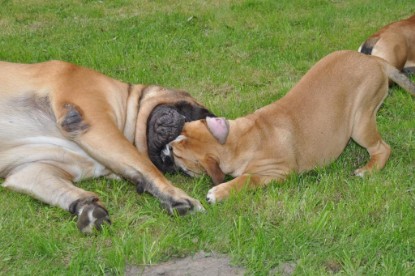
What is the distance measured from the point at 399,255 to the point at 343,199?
851 mm

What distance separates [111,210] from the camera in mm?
4383

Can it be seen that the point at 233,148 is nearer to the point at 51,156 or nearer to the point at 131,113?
the point at 131,113

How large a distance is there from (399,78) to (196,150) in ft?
7.30

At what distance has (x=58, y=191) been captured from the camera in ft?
14.8

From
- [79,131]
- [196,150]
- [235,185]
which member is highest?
[79,131]

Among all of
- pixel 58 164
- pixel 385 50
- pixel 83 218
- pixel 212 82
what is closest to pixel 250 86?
pixel 212 82

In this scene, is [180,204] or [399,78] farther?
[399,78]

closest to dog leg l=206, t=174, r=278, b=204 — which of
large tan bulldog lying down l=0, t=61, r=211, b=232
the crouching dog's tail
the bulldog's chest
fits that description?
large tan bulldog lying down l=0, t=61, r=211, b=232

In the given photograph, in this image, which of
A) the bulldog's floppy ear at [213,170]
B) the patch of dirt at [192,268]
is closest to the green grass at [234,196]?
the patch of dirt at [192,268]

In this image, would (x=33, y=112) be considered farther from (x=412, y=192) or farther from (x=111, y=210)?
(x=412, y=192)

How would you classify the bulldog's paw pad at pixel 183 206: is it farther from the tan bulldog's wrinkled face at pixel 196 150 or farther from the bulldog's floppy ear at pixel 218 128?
the bulldog's floppy ear at pixel 218 128

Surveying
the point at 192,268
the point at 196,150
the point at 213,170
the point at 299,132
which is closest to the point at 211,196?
the point at 213,170

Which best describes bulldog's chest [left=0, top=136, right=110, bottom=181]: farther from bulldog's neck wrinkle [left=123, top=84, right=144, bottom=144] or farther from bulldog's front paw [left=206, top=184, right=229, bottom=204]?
bulldog's front paw [left=206, top=184, right=229, bottom=204]

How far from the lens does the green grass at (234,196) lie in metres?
3.62
